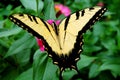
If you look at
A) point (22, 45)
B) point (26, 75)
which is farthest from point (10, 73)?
point (22, 45)

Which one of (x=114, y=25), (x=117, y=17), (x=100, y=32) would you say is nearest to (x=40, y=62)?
(x=100, y=32)

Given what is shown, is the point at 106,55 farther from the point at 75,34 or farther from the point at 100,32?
the point at 75,34

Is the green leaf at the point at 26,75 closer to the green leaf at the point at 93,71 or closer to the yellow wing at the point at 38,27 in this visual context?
the yellow wing at the point at 38,27

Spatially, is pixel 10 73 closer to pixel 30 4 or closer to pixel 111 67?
pixel 30 4

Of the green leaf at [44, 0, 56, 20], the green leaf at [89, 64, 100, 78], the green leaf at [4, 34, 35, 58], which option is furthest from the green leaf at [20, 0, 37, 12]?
the green leaf at [89, 64, 100, 78]

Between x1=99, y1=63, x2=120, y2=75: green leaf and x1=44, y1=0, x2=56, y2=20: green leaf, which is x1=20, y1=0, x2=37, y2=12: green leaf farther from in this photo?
x1=99, y1=63, x2=120, y2=75: green leaf

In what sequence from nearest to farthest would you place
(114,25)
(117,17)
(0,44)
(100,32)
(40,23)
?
(40,23)
(0,44)
(100,32)
(114,25)
(117,17)
